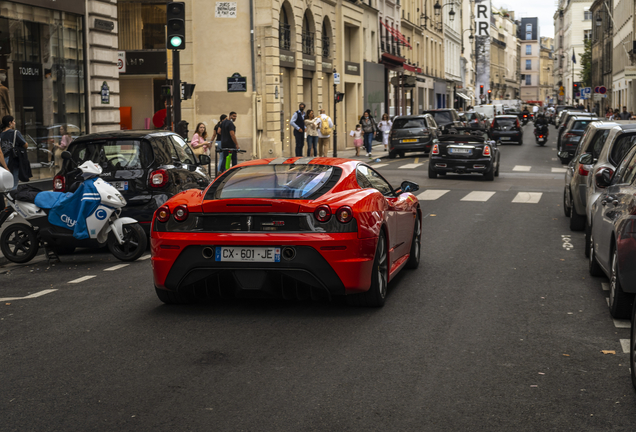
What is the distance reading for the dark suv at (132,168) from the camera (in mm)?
11703

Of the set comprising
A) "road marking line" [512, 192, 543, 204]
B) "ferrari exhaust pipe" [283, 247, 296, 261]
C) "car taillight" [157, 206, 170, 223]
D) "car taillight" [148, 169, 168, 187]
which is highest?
"car taillight" [148, 169, 168, 187]

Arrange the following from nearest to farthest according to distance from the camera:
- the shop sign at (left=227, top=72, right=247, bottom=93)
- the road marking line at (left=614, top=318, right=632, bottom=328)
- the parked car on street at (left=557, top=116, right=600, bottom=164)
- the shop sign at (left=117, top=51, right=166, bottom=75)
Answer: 1. the road marking line at (left=614, top=318, right=632, bottom=328)
2. the shop sign at (left=227, top=72, right=247, bottom=93)
3. the parked car on street at (left=557, top=116, right=600, bottom=164)
4. the shop sign at (left=117, top=51, right=166, bottom=75)

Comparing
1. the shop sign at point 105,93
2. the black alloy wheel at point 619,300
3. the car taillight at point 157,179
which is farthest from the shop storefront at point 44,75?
the black alloy wheel at point 619,300

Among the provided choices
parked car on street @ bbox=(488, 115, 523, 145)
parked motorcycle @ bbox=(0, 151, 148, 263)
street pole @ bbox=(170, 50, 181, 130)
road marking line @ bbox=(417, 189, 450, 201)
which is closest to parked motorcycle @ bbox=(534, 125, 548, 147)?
parked car on street @ bbox=(488, 115, 523, 145)

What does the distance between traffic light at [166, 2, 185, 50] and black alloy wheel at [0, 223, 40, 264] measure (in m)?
6.30

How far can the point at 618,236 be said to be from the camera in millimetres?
6492

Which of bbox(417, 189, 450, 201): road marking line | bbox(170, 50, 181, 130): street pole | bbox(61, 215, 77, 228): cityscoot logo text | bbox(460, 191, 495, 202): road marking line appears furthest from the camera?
bbox(417, 189, 450, 201): road marking line

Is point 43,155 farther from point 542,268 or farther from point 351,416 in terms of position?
point 351,416

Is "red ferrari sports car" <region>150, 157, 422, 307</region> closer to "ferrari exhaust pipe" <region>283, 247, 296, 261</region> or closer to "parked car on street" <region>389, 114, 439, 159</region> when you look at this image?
"ferrari exhaust pipe" <region>283, 247, 296, 261</region>

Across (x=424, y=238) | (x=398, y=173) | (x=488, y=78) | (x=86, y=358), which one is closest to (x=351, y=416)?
(x=86, y=358)

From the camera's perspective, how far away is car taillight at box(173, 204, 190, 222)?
7207mm

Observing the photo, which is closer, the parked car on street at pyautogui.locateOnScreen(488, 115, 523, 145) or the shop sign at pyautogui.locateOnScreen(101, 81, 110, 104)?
the shop sign at pyautogui.locateOnScreen(101, 81, 110, 104)

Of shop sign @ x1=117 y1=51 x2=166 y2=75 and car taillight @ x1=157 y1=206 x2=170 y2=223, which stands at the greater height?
shop sign @ x1=117 y1=51 x2=166 y2=75

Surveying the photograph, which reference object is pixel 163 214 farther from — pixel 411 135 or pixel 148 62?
pixel 411 135
